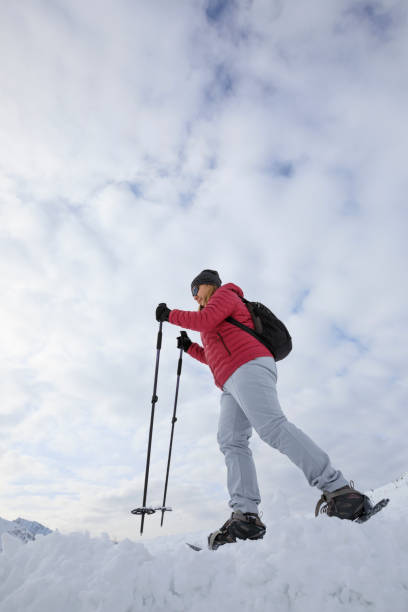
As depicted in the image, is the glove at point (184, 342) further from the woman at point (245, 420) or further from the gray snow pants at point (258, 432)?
the gray snow pants at point (258, 432)

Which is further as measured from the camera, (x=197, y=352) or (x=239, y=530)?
(x=197, y=352)

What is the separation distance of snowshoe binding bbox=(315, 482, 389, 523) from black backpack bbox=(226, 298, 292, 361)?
158cm

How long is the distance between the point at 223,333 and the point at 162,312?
877 millimetres

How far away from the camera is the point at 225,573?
95.0 inches

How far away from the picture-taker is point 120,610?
213 centimetres

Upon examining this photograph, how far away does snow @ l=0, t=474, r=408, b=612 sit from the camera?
215 centimetres

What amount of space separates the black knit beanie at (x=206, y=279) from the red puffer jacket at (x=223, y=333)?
0.47 m

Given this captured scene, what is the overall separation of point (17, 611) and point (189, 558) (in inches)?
40.2

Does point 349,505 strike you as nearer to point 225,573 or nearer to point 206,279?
point 225,573

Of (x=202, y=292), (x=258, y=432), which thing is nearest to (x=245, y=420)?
(x=258, y=432)

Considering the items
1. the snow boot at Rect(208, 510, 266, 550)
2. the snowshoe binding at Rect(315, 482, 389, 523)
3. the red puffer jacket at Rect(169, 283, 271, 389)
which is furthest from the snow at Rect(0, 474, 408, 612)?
the red puffer jacket at Rect(169, 283, 271, 389)

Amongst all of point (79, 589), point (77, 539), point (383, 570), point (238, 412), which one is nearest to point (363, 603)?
point (383, 570)

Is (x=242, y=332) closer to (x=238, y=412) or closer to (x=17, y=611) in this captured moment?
(x=238, y=412)

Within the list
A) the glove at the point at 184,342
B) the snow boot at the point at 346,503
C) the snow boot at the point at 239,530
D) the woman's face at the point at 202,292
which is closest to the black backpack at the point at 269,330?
the woman's face at the point at 202,292
